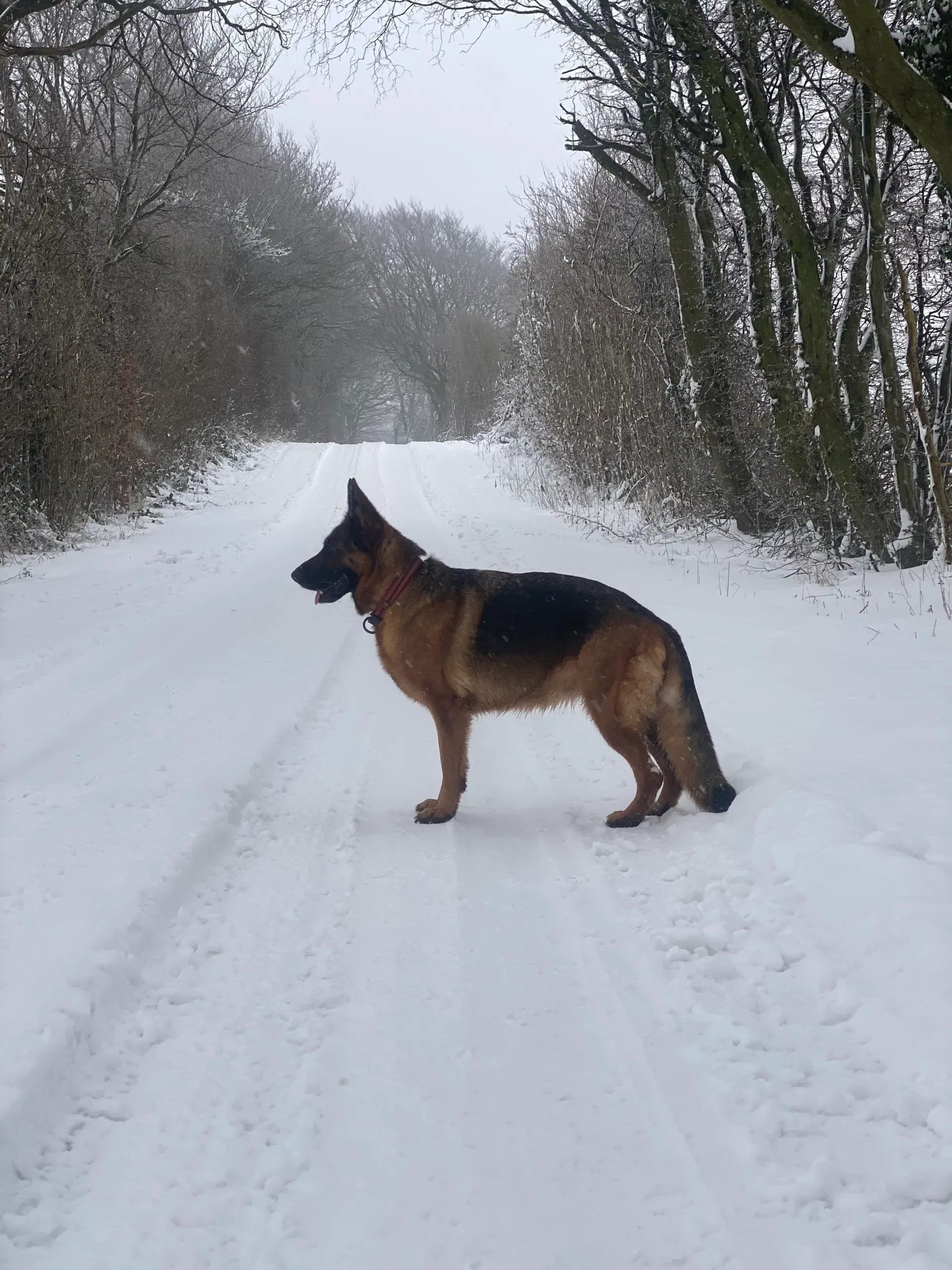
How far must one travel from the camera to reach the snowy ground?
196 cm

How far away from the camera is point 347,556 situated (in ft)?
15.5

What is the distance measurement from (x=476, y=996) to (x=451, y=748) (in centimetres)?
181

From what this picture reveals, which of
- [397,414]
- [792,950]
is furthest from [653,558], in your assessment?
[397,414]

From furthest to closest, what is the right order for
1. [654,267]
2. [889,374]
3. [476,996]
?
[654,267] < [889,374] < [476,996]

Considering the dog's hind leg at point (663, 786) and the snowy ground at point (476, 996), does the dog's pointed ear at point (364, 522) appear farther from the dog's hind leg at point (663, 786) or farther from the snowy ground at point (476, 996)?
the dog's hind leg at point (663, 786)

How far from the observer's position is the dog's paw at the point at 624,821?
427cm

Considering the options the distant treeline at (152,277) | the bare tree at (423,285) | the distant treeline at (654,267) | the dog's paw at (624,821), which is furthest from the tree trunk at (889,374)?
the bare tree at (423,285)

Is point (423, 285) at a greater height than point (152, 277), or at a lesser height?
greater

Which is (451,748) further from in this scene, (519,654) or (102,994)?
(102,994)

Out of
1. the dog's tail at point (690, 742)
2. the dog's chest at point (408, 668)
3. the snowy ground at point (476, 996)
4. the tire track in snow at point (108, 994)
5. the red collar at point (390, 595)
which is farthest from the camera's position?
the red collar at point (390, 595)

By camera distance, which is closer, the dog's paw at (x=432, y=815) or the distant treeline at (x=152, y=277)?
the dog's paw at (x=432, y=815)

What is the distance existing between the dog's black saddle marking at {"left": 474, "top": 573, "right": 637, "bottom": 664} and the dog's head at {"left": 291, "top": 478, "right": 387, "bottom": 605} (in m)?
0.76

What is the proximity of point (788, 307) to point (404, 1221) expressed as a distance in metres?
10.6

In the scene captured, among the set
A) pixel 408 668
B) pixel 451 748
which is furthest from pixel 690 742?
pixel 408 668
